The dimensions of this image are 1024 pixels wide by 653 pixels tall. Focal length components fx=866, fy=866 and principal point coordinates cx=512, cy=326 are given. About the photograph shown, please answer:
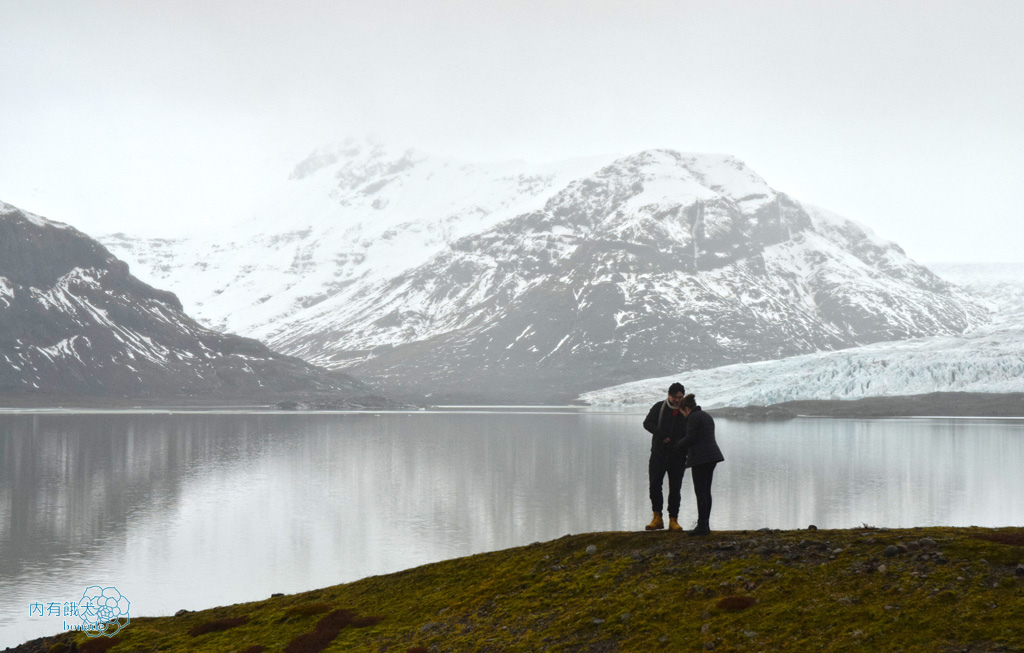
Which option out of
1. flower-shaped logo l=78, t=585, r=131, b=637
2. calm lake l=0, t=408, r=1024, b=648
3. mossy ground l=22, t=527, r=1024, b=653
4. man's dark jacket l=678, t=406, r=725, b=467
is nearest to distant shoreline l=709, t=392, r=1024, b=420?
calm lake l=0, t=408, r=1024, b=648

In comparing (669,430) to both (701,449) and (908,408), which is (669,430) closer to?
(701,449)

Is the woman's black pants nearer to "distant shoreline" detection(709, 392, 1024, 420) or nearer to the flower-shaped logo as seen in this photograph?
the flower-shaped logo

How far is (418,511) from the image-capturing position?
5381 centimetres

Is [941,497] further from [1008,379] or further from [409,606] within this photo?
[1008,379]

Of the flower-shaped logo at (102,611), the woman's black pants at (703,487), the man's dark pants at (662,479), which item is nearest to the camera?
the woman's black pants at (703,487)

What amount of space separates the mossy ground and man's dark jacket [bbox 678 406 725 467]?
71.2 inches

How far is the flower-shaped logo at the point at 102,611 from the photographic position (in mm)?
23567

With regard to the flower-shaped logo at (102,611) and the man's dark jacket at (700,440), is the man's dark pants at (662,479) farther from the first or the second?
the flower-shaped logo at (102,611)

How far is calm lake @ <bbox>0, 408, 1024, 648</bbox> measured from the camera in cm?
3700

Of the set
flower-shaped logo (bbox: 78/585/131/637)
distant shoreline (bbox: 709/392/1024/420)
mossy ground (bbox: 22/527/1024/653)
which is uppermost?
mossy ground (bbox: 22/527/1024/653)

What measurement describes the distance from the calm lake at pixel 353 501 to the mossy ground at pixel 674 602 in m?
12.8

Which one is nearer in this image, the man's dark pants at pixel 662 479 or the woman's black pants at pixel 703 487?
the woman's black pants at pixel 703 487

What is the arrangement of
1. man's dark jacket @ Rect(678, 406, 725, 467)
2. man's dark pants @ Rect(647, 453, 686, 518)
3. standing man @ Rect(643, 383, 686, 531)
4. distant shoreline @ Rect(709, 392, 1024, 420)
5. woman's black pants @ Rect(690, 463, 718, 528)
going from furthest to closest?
1. distant shoreline @ Rect(709, 392, 1024, 420)
2. man's dark pants @ Rect(647, 453, 686, 518)
3. standing man @ Rect(643, 383, 686, 531)
4. woman's black pants @ Rect(690, 463, 718, 528)
5. man's dark jacket @ Rect(678, 406, 725, 467)

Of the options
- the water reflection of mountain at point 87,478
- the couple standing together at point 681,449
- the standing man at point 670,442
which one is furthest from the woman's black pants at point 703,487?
the water reflection of mountain at point 87,478
